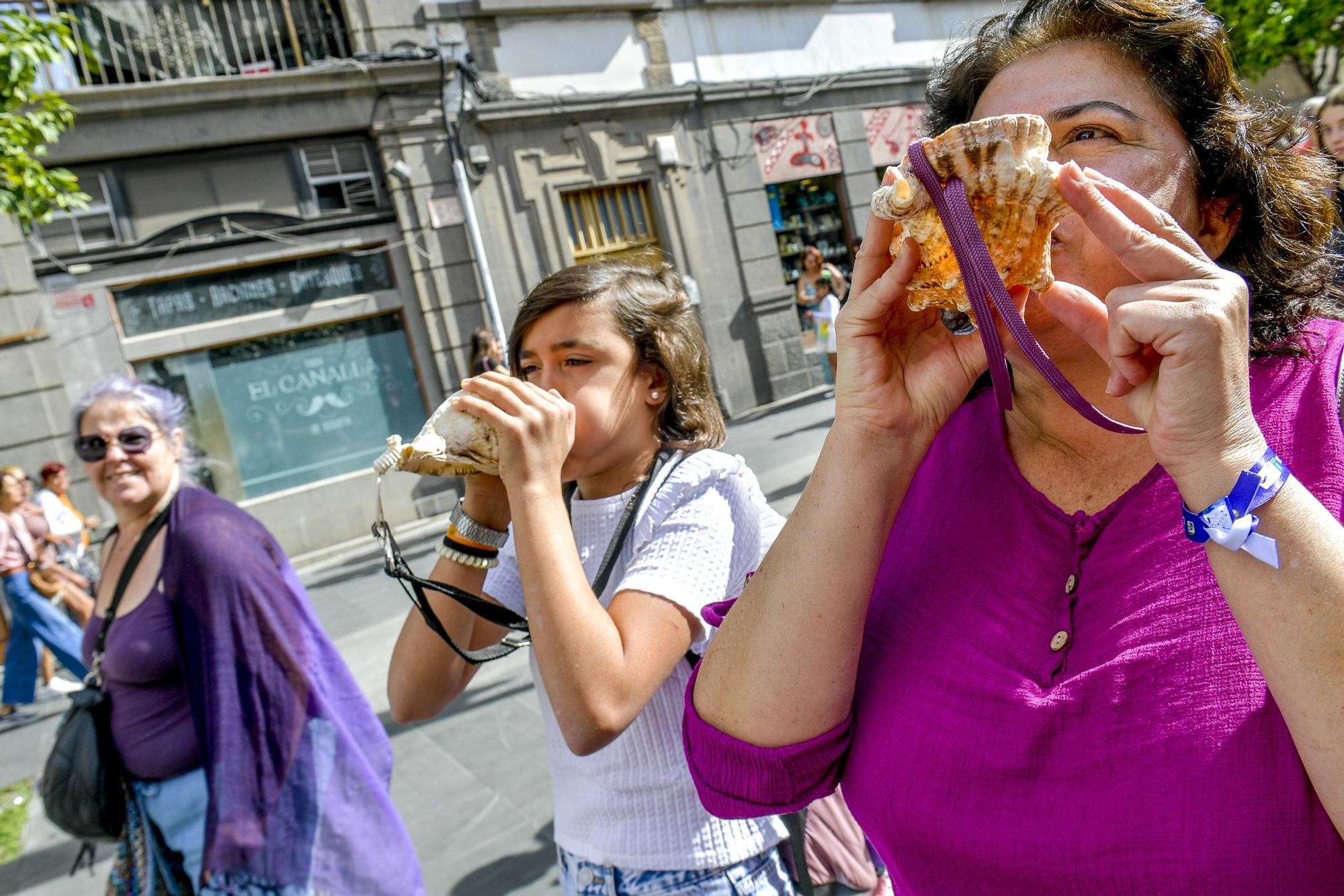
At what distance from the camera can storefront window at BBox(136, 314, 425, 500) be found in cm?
1059

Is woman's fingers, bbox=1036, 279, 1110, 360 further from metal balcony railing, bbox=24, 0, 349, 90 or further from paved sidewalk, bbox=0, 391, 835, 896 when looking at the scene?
metal balcony railing, bbox=24, 0, 349, 90

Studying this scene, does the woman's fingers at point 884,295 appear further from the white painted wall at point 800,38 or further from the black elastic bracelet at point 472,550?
the white painted wall at point 800,38

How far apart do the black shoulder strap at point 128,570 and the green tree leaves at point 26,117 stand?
429 cm

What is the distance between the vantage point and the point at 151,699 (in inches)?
92.5

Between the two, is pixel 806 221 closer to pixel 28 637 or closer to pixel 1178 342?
pixel 28 637

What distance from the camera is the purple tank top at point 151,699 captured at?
2328mm

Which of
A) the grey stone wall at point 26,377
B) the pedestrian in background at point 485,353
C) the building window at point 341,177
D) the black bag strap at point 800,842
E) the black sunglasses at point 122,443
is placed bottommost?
the black bag strap at point 800,842

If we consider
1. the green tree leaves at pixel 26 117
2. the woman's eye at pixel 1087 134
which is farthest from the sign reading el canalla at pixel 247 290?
the woman's eye at pixel 1087 134

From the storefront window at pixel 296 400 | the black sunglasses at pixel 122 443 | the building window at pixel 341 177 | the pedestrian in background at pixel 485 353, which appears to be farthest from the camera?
the building window at pixel 341 177

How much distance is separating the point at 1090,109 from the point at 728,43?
1402 centimetres

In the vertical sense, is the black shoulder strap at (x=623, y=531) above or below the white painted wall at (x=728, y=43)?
below

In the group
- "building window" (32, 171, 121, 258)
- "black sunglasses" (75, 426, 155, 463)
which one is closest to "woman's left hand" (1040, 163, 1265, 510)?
"black sunglasses" (75, 426, 155, 463)

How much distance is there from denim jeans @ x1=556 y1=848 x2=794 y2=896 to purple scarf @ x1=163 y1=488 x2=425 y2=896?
0.92m

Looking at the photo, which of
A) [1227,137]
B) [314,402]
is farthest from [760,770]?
[314,402]
